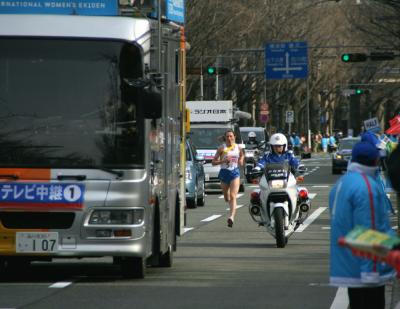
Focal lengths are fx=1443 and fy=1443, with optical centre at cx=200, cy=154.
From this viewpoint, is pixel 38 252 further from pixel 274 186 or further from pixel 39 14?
pixel 274 186

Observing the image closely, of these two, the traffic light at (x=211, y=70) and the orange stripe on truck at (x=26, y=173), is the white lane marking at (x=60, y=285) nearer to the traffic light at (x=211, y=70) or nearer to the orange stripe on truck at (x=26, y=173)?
the orange stripe on truck at (x=26, y=173)

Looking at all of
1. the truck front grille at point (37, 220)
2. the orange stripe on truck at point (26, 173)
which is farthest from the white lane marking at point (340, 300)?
the orange stripe on truck at point (26, 173)

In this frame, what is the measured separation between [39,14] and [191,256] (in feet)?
15.9

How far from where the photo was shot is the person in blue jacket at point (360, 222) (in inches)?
338

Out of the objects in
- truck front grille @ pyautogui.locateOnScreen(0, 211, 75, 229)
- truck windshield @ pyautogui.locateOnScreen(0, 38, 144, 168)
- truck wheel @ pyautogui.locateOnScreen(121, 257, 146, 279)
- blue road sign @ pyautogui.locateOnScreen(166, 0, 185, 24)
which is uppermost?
blue road sign @ pyautogui.locateOnScreen(166, 0, 185, 24)

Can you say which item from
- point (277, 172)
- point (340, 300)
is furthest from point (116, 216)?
point (277, 172)

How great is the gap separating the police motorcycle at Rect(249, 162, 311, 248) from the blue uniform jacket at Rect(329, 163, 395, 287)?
35.3 feet

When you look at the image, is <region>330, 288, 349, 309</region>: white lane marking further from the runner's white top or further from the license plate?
the runner's white top

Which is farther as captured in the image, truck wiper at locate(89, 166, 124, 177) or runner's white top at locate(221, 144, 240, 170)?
runner's white top at locate(221, 144, 240, 170)

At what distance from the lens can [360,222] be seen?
859 cm

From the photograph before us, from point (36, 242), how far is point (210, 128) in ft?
85.7

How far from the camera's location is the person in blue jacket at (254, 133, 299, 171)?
20.0 meters

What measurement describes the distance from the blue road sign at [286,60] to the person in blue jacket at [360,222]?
61.7 metres

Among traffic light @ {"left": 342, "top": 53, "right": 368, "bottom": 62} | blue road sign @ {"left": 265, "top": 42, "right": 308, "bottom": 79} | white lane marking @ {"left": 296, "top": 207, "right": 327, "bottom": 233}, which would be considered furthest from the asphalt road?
blue road sign @ {"left": 265, "top": 42, "right": 308, "bottom": 79}
